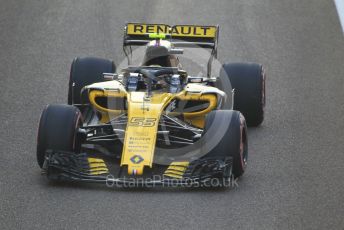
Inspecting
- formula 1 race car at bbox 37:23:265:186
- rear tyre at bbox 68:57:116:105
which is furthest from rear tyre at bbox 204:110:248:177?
rear tyre at bbox 68:57:116:105

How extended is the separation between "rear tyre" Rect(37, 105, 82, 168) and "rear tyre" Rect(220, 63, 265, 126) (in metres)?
3.04

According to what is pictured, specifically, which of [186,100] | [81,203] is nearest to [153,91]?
[186,100]

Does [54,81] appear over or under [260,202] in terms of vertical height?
over

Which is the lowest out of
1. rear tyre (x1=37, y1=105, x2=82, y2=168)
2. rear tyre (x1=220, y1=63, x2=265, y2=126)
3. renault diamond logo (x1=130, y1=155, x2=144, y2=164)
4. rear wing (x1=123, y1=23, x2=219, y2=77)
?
renault diamond logo (x1=130, y1=155, x2=144, y2=164)

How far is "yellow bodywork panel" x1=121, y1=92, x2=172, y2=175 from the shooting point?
11281 mm

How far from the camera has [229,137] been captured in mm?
11305

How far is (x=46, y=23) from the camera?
64.8 ft

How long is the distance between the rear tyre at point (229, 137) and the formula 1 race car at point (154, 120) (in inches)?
0.4

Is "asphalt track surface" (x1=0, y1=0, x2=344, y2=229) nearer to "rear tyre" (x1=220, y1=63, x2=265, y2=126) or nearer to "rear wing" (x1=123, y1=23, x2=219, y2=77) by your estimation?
"rear tyre" (x1=220, y1=63, x2=265, y2=126)

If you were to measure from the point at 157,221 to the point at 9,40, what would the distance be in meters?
9.57

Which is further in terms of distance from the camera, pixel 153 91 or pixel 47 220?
pixel 153 91

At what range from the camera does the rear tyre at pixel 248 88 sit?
13922mm

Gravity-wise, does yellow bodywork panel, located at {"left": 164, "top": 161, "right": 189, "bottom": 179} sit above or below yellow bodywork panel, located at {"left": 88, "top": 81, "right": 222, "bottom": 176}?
below

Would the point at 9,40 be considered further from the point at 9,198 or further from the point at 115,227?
the point at 115,227
